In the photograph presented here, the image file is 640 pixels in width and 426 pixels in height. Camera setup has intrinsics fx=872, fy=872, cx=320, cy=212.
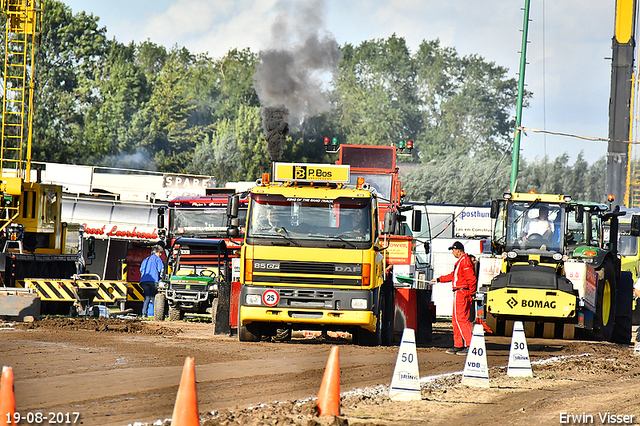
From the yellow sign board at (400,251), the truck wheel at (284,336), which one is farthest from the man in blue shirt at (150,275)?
the truck wheel at (284,336)

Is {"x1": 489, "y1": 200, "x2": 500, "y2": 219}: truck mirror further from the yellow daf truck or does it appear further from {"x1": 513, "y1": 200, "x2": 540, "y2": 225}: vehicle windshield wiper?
the yellow daf truck

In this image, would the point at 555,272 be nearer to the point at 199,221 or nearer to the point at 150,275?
the point at 150,275

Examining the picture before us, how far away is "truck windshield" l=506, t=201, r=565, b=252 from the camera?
19.0 m

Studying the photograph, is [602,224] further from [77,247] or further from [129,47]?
[129,47]

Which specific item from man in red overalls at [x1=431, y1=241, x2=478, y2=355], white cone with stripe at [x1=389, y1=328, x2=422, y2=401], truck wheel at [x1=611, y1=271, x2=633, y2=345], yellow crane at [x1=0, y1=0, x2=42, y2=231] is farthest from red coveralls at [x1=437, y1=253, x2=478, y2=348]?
yellow crane at [x1=0, y1=0, x2=42, y2=231]

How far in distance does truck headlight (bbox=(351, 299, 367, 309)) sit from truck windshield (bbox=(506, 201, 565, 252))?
5.74 metres

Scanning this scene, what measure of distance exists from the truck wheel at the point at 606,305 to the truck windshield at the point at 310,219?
7111 mm

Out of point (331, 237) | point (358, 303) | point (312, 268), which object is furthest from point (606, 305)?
point (312, 268)

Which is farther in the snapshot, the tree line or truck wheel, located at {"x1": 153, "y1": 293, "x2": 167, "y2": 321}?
the tree line

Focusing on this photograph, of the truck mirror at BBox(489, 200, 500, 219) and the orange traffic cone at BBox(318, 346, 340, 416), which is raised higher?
the truck mirror at BBox(489, 200, 500, 219)

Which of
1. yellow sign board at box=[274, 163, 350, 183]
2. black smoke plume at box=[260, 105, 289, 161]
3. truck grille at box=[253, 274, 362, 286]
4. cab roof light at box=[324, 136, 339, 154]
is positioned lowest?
truck grille at box=[253, 274, 362, 286]

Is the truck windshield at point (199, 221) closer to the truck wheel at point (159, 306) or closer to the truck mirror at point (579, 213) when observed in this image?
the truck wheel at point (159, 306)

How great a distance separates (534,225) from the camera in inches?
755

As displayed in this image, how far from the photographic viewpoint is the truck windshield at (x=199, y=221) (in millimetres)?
24938
